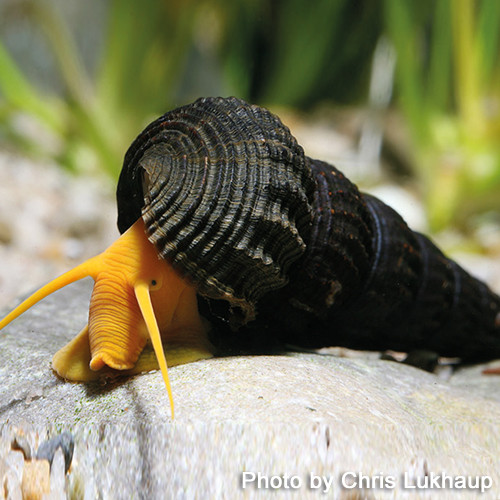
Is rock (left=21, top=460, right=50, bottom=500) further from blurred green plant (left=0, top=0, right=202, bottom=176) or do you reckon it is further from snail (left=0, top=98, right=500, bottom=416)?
blurred green plant (left=0, top=0, right=202, bottom=176)

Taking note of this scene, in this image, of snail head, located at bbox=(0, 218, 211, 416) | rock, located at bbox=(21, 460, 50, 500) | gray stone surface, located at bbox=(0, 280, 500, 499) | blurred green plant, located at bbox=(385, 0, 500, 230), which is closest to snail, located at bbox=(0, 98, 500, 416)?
snail head, located at bbox=(0, 218, 211, 416)

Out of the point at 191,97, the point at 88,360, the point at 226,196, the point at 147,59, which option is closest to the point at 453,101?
the point at 191,97

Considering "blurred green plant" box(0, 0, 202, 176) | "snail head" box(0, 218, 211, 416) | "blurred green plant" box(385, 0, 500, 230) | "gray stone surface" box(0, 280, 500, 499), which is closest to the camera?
"gray stone surface" box(0, 280, 500, 499)

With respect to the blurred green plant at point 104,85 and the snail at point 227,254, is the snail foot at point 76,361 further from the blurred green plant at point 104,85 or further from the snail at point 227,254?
the blurred green plant at point 104,85

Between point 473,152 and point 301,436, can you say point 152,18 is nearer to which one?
point 473,152

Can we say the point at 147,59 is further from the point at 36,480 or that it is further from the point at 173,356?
the point at 36,480

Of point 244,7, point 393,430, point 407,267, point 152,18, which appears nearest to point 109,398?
point 393,430
